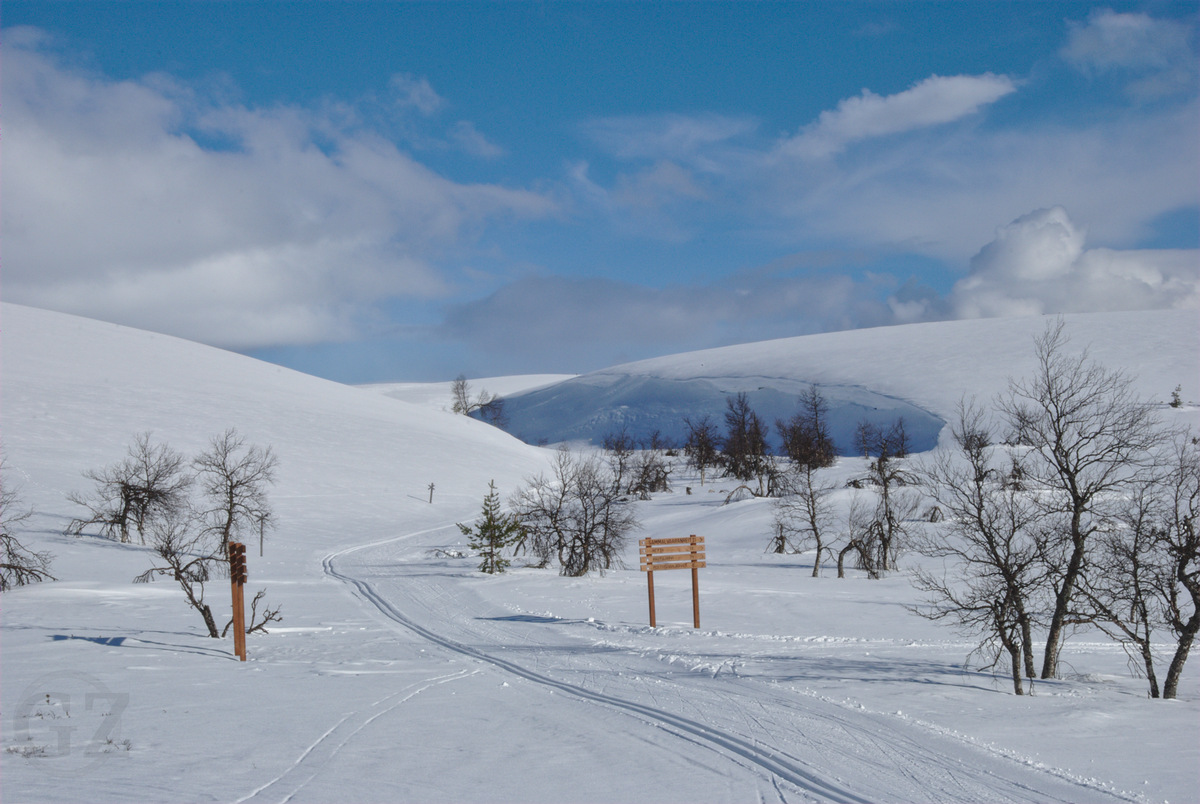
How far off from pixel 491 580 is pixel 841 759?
675 inches

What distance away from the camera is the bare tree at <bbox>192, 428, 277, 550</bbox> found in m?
28.8

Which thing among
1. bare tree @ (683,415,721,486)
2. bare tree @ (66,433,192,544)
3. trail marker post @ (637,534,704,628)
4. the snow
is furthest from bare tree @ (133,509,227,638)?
bare tree @ (683,415,721,486)

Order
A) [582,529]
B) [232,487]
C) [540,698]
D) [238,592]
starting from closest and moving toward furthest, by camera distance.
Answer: [540,698] → [238,592] → [582,529] → [232,487]

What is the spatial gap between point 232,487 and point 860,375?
6845 cm

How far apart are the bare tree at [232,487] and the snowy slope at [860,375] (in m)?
53.7

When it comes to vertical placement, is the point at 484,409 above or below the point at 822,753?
above

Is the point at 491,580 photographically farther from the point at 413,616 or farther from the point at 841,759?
the point at 841,759

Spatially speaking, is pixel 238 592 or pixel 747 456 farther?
pixel 747 456

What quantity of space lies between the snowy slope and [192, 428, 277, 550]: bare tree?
5371 centimetres

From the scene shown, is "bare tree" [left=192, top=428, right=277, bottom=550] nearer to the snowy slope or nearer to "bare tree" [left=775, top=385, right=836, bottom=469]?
"bare tree" [left=775, top=385, right=836, bottom=469]

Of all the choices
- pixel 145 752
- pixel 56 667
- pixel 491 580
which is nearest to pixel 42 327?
pixel 491 580

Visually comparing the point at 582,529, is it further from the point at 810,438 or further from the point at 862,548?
the point at 810,438

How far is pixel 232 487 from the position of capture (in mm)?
28328

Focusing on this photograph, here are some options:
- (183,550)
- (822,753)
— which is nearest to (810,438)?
(183,550)
